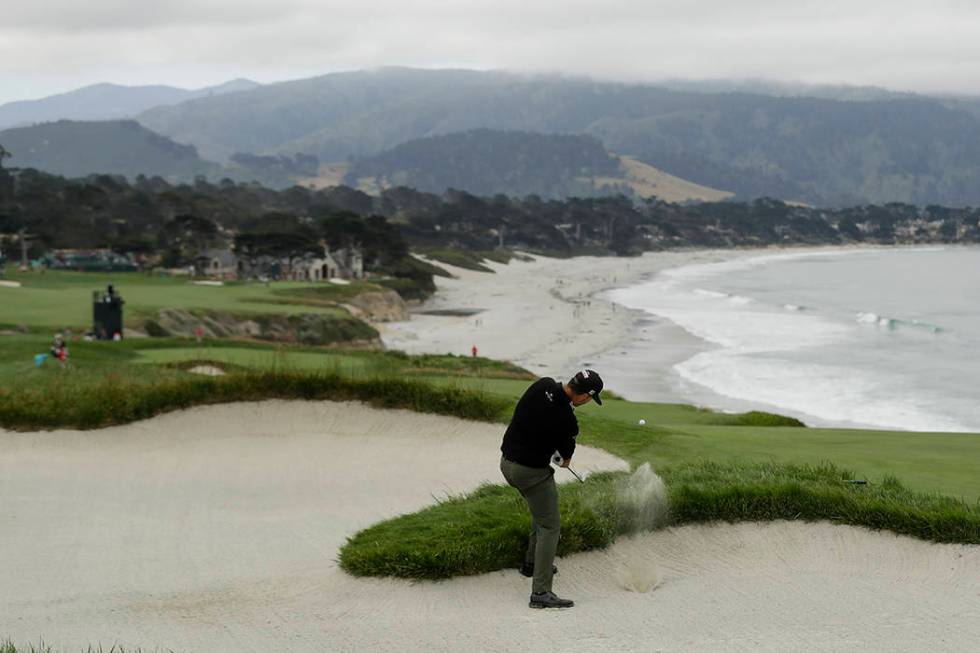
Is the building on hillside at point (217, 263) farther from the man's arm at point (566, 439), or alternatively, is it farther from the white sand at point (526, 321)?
the man's arm at point (566, 439)

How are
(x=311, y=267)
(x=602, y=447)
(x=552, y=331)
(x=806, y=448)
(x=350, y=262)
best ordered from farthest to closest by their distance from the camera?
1. (x=350, y=262)
2. (x=311, y=267)
3. (x=552, y=331)
4. (x=806, y=448)
5. (x=602, y=447)

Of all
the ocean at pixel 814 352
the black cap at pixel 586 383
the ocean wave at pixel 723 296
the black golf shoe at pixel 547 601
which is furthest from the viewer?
the ocean wave at pixel 723 296

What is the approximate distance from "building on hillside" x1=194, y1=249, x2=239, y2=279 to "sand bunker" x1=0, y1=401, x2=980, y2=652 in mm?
82771

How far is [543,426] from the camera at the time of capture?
945 cm

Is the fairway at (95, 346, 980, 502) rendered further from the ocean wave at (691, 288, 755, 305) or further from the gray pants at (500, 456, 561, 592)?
the ocean wave at (691, 288, 755, 305)

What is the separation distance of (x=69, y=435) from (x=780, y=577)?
12975mm

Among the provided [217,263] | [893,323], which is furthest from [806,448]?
[217,263]

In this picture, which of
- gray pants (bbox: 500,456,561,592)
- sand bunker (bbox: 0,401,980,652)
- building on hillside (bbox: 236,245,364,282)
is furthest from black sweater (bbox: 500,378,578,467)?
building on hillside (bbox: 236,245,364,282)

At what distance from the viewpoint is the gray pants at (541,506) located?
960 cm

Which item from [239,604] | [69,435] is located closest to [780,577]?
[239,604]

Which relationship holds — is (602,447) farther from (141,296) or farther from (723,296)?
(723,296)

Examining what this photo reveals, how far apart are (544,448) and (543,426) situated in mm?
227

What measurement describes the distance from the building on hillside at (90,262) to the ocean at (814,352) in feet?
155

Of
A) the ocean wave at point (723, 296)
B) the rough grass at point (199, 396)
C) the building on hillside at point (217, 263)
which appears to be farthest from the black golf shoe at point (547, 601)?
the building on hillside at point (217, 263)
